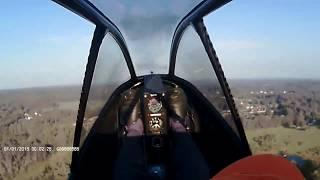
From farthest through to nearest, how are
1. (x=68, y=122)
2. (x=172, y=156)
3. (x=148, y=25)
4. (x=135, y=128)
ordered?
1. (x=148, y=25)
2. (x=68, y=122)
3. (x=135, y=128)
4. (x=172, y=156)

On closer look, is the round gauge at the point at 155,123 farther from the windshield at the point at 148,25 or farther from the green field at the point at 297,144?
the windshield at the point at 148,25

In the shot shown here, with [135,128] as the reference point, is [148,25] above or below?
above

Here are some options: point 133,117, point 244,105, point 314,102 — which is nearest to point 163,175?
point 133,117

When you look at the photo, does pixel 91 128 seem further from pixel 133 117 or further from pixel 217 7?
pixel 217 7

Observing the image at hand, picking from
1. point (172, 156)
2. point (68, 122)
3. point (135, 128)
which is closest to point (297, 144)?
point (172, 156)

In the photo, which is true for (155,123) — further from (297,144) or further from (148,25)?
(148,25)

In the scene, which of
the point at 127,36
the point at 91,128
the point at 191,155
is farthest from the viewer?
the point at 127,36

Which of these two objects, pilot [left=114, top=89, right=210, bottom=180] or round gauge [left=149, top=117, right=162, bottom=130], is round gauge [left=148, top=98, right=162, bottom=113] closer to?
round gauge [left=149, top=117, right=162, bottom=130]
